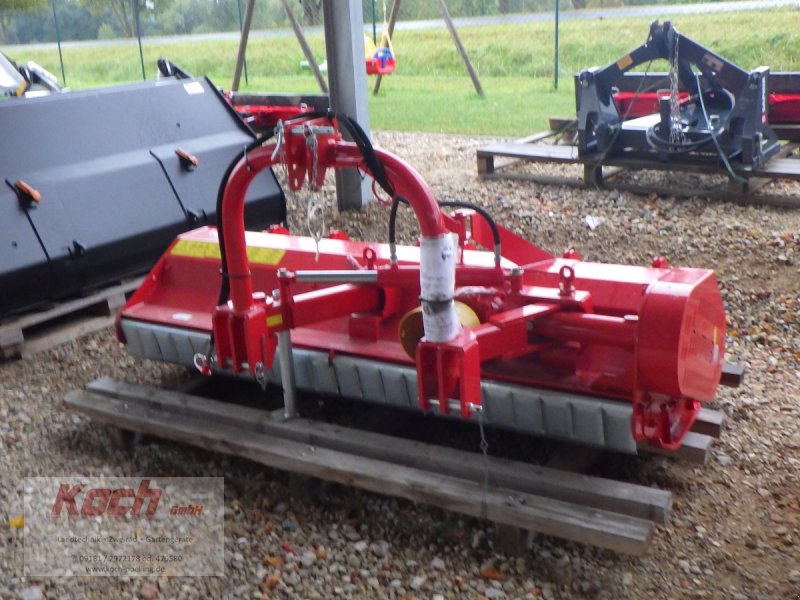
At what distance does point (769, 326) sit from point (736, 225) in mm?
1724

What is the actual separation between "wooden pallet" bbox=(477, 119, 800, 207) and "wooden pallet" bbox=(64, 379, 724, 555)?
4.41 m

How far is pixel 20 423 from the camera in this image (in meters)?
3.92

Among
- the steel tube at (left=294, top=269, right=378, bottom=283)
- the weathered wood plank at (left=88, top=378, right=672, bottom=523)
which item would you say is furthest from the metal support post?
the steel tube at (left=294, top=269, right=378, bottom=283)

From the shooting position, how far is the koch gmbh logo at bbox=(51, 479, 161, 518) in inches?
127

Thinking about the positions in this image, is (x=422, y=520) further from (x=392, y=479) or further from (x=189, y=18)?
(x=189, y=18)

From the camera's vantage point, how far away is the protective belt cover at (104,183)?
4695 mm

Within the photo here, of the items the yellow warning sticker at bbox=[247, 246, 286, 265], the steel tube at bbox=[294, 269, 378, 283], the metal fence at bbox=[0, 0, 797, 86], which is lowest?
the yellow warning sticker at bbox=[247, 246, 286, 265]

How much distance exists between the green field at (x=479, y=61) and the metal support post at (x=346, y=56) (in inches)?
167

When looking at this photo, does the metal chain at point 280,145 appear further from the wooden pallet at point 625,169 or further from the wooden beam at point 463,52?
the wooden beam at point 463,52

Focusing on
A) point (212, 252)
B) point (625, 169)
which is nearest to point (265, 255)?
point (212, 252)

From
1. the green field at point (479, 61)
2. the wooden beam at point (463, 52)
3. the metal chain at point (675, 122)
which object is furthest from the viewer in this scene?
the wooden beam at point (463, 52)

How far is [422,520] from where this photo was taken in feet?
10.1

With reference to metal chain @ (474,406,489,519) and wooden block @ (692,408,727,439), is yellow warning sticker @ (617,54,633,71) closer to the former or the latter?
wooden block @ (692,408,727,439)

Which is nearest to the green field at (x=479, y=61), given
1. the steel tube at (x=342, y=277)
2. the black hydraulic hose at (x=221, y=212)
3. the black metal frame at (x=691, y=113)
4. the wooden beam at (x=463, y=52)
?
the wooden beam at (x=463, y=52)
